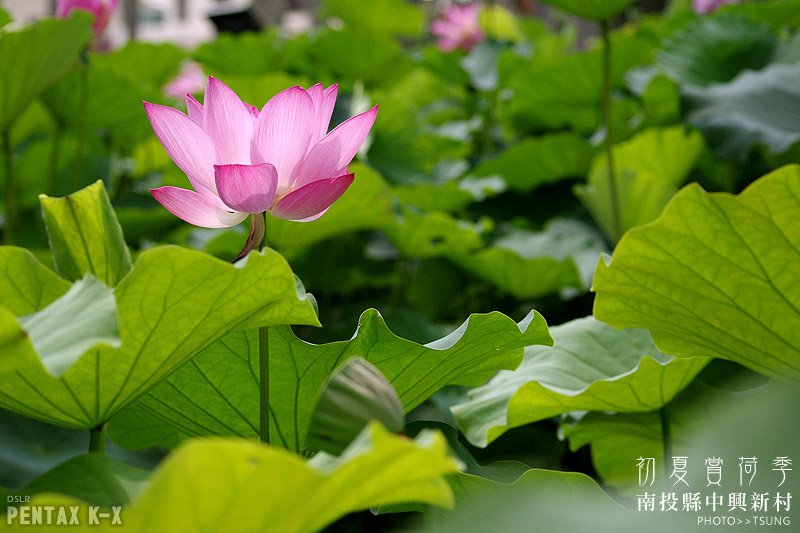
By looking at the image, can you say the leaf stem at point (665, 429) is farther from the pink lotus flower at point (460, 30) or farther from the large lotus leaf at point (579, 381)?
the pink lotus flower at point (460, 30)

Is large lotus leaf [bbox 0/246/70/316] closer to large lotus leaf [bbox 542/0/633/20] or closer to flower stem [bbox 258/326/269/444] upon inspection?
flower stem [bbox 258/326/269/444]

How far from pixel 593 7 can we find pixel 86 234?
757mm

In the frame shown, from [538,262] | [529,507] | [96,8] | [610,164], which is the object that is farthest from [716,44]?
[529,507]

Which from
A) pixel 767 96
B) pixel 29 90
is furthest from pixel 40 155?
pixel 767 96

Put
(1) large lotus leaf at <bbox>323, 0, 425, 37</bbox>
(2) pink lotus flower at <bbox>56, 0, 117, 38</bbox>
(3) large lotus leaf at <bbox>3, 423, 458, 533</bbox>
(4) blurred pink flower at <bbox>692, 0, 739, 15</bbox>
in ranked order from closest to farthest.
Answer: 1. (3) large lotus leaf at <bbox>3, 423, 458, 533</bbox>
2. (2) pink lotus flower at <bbox>56, 0, 117, 38</bbox>
3. (4) blurred pink flower at <bbox>692, 0, 739, 15</bbox>
4. (1) large lotus leaf at <bbox>323, 0, 425, 37</bbox>

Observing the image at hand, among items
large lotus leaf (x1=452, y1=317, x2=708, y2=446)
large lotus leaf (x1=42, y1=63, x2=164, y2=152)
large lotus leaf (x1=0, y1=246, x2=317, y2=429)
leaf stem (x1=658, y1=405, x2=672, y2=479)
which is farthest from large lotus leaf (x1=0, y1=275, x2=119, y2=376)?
large lotus leaf (x1=42, y1=63, x2=164, y2=152)

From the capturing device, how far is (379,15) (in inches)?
79.0

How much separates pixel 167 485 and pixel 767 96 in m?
0.97

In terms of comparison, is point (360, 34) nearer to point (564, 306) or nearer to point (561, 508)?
point (564, 306)

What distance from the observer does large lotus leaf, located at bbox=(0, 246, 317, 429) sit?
1.43 feet

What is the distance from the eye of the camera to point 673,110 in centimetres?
136

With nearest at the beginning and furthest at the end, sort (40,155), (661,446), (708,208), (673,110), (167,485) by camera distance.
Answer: (167,485) < (708,208) < (661,446) < (673,110) < (40,155)

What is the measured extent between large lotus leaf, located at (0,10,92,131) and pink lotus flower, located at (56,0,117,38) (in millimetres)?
220

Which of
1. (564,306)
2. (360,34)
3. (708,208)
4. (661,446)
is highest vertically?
(708,208)
